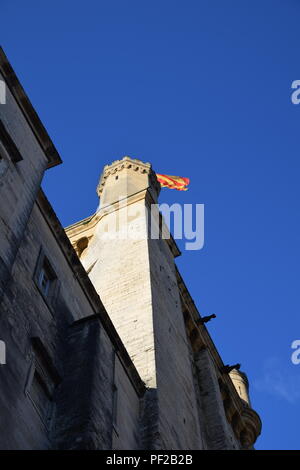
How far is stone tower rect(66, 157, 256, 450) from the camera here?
637 inches

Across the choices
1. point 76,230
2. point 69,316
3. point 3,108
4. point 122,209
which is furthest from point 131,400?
point 76,230

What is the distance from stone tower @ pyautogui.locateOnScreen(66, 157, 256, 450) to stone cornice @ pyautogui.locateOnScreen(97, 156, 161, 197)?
0.05m

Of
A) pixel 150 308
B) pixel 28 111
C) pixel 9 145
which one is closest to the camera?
pixel 9 145

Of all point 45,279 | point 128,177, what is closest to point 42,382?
point 45,279

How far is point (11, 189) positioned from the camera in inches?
484

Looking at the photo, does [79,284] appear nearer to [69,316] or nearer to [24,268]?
[69,316]

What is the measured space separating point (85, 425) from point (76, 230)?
19587 mm

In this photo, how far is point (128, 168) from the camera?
3241 centimetres

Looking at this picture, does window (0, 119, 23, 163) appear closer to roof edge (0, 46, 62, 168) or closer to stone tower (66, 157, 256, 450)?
roof edge (0, 46, 62, 168)

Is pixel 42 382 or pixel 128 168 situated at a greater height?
pixel 128 168

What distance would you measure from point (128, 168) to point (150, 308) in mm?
14446

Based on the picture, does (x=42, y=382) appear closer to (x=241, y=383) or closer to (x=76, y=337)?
(x=76, y=337)

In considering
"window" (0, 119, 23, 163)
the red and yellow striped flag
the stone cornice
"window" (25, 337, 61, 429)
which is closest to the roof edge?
Result: "window" (0, 119, 23, 163)
